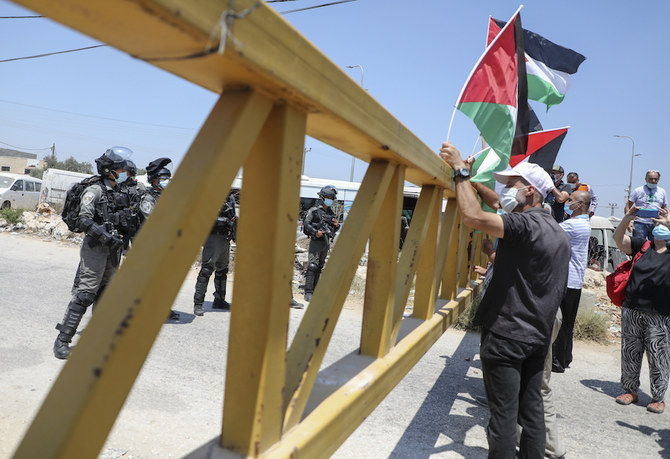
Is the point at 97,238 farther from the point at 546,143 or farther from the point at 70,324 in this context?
the point at 546,143

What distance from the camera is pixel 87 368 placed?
711mm

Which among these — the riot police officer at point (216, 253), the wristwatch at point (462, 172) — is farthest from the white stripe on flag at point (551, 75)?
the riot police officer at point (216, 253)

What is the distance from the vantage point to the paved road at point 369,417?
3426 millimetres

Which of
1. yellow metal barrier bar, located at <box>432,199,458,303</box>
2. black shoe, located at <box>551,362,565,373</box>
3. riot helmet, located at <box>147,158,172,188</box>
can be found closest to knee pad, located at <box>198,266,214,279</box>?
riot helmet, located at <box>147,158,172,188</box>

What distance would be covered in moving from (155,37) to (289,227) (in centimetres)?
46

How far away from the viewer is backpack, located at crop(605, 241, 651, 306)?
533 centimetres

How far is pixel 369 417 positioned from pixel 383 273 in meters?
2.62

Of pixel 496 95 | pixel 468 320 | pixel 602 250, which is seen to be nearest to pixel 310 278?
pixel 468 320

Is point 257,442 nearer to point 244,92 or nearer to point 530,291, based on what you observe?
point 244,92

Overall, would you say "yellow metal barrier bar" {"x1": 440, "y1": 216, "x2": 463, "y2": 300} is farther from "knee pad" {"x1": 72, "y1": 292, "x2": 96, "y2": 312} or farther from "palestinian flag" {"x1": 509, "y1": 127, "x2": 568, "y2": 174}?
"knee pad" {"x1": 72, "y1": 292, "x2": 96, "y2": 312}

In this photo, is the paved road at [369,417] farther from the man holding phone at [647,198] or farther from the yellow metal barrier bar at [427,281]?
the man holding phone at [647,198]

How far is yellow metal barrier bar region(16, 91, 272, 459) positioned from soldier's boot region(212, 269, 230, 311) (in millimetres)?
6667

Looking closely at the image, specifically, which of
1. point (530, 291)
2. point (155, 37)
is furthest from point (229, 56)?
point (530, 291)

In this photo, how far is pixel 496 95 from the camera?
3381mm
